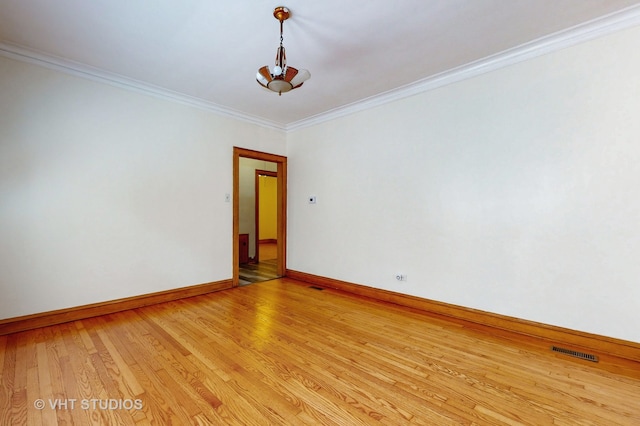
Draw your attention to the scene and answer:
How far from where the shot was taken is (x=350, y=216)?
166 inches

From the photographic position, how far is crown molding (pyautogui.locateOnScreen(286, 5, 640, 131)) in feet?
7.47

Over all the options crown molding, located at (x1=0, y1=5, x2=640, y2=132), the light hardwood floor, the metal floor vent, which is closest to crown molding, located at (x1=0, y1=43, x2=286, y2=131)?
crown molding, located at (x1=0, y1=5, x2=640, y2=132)

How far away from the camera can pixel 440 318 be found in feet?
10.3

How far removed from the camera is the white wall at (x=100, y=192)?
273 cm

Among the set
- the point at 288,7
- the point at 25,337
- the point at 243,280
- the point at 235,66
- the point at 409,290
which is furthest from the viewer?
the point at 243,280

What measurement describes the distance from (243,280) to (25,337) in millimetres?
2640

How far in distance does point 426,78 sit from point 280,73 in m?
2.00

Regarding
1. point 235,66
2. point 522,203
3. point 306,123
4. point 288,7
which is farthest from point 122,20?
point 522,203

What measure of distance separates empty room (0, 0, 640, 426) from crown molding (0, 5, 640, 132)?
0.02 meters

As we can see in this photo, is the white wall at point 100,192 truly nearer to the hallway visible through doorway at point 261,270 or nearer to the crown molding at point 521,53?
the hallway visible through doorway at point 261,270

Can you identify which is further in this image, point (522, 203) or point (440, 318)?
point (440, 318)

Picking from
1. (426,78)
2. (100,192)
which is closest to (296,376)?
(100,192)

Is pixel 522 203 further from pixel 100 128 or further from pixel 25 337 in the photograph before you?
pixel 25 337

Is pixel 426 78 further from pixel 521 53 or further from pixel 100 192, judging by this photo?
pixel 100 192
